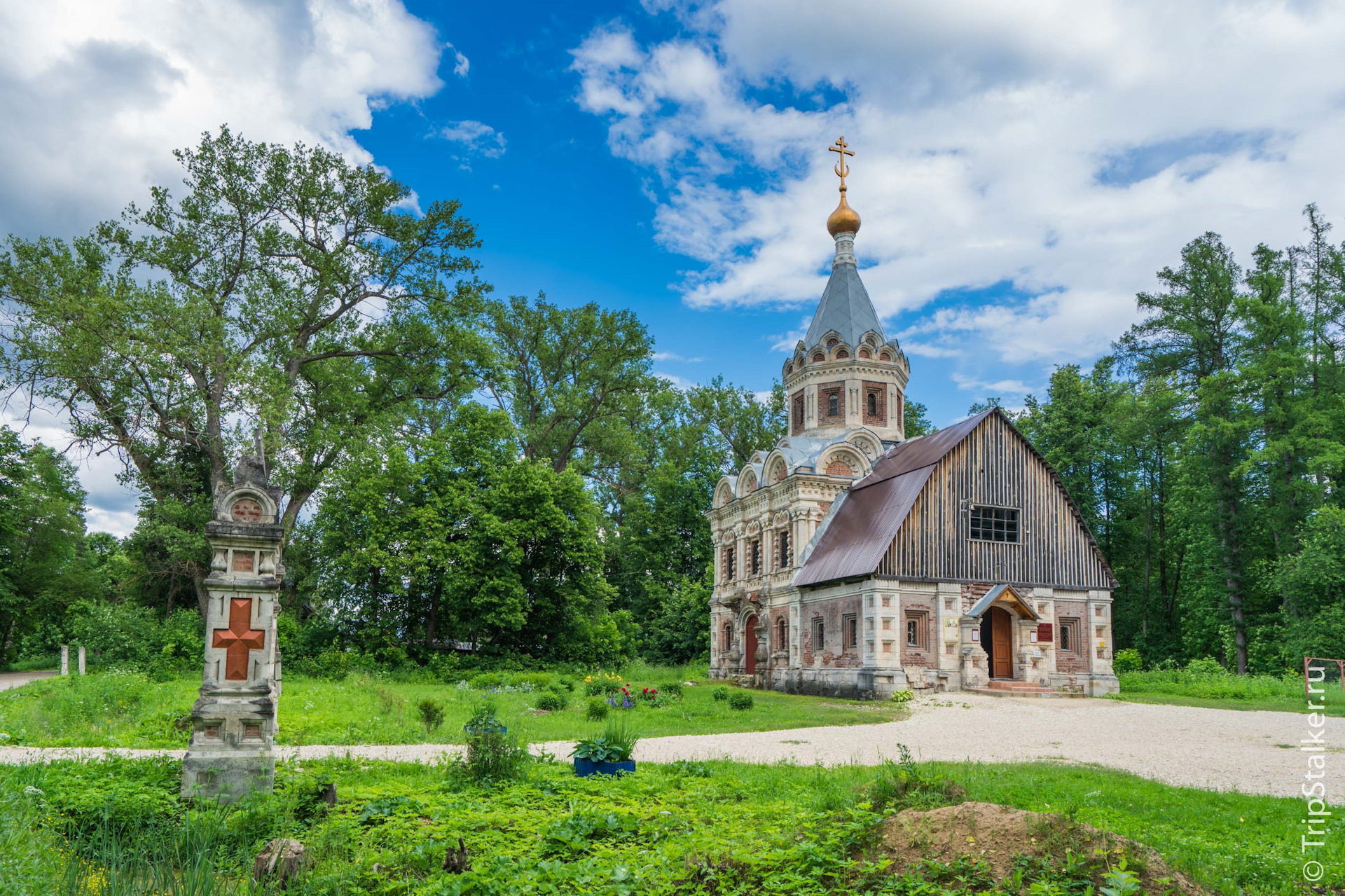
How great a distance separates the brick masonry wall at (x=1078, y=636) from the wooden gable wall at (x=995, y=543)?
0.62 m

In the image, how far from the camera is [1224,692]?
81.1 feet

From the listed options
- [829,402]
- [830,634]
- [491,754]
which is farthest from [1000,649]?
[491,754]

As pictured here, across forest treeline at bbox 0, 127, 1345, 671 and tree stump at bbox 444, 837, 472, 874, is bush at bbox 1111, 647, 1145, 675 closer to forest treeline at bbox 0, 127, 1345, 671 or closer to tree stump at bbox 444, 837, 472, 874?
forest treeline at bbox 0, 127, 1345, 671

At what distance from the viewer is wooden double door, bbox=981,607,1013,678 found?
28.8 meters

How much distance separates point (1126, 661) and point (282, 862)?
3487cm

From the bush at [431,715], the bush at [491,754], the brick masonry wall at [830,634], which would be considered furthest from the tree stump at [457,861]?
the brick masonry wall at [830,634]

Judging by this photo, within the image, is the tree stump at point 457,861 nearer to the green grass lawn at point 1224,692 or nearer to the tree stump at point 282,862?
the tree stump at point 282,862

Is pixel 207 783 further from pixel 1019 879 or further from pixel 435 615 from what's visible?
pixel 435 615

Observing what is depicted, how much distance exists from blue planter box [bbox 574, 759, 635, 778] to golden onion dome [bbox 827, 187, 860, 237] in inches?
1294

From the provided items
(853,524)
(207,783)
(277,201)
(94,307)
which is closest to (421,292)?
(277,201)

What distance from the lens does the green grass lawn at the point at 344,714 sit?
45.0 ft

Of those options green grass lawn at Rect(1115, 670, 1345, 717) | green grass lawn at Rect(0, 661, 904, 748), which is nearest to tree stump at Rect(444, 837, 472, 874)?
green grass lawn at Rect(0, 661, 904, 748)

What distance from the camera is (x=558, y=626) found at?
1374 inches

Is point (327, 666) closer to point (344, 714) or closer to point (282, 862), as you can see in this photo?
point (344, 714)
